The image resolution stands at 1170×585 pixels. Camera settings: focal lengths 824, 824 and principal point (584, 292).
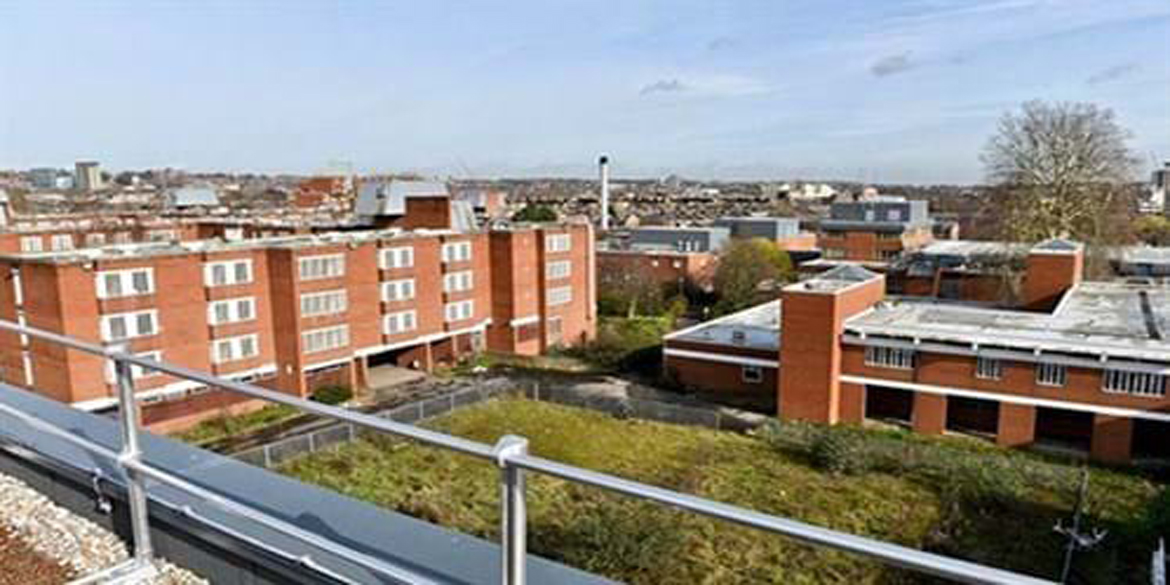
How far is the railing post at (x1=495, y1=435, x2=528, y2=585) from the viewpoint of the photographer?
1.70 metres

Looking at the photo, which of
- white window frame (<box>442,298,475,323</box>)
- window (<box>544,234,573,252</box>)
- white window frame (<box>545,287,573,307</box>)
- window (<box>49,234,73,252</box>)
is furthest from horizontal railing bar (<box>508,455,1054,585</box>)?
window (<box>49,234,73,252</box>)

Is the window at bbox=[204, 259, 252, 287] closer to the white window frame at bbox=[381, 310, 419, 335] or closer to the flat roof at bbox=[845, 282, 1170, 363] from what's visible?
the white window frame at bbox=[381, 310, 419, 335]

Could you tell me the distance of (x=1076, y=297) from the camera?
90.6 feet

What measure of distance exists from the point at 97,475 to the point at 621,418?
65.9ft

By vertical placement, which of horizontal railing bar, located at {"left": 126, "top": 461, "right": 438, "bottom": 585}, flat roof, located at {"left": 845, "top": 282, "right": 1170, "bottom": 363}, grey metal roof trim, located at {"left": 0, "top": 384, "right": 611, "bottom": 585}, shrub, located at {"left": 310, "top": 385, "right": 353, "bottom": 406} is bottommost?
shrub, located at {"left": 310, "top": 385, "right": 353, "bottom": 406}

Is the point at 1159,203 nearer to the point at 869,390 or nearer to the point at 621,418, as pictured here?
the point at 869,390

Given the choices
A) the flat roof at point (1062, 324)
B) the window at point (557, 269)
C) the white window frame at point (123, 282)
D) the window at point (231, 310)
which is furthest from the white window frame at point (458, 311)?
the flat roof at point (1062, 324)

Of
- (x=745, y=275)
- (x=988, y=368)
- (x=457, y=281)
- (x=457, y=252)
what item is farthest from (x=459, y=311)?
(x=988, y=368)

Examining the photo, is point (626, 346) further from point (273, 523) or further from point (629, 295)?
point (273, 523)

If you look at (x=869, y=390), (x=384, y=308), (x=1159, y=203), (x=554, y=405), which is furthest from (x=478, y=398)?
(x=1159, y=203)

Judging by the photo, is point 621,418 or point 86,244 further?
point 86,244

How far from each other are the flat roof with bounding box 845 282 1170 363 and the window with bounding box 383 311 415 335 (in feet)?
50.0

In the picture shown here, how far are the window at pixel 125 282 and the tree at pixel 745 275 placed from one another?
86.3 feet

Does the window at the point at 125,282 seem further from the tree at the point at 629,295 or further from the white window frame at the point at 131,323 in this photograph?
the tree at the point at 629,295
